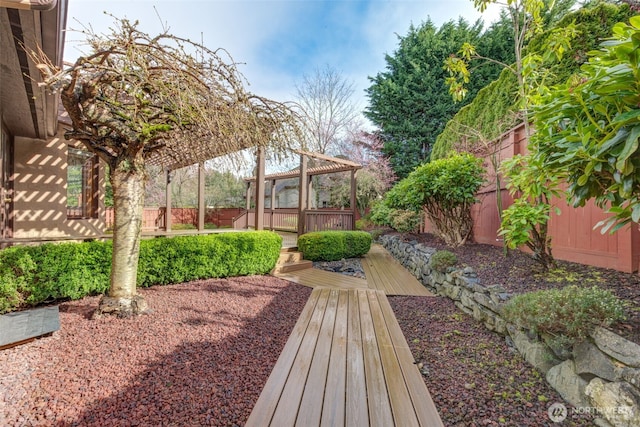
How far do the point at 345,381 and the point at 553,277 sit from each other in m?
2.92

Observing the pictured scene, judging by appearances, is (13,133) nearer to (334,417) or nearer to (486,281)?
(334,417)

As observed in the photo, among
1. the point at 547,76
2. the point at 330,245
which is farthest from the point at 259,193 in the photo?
the point at 547,76

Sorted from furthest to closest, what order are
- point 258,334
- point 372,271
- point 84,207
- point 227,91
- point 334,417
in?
1. point 84,207
2. point 372,271
3. point 227,91
4. point 258,334
5. point 334,417

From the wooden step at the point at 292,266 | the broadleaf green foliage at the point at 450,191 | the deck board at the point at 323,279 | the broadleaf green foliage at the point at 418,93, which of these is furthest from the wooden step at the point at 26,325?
the broadleaf green foliage at the point at 418,93

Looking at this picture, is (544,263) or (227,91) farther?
(544,263)

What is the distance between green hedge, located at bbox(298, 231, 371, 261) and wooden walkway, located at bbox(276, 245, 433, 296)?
0.70 meters

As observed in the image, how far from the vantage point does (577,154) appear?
1741 millimetres

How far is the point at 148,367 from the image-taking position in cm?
226

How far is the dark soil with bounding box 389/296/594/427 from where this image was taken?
1.84m

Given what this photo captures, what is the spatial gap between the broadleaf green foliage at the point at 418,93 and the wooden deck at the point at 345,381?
14246 mm

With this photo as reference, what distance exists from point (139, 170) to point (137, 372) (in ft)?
7.41

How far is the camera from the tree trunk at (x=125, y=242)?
10.5ft

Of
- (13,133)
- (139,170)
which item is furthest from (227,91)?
(13,133)

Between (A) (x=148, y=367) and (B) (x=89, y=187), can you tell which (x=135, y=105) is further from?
(B) (x=89, y=187)
